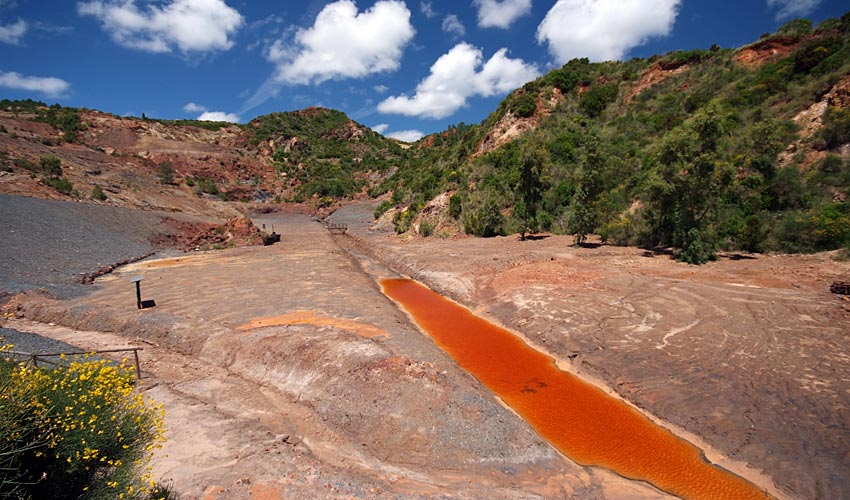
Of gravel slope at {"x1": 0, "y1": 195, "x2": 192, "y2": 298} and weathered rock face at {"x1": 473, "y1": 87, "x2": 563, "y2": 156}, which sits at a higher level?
weathered rock face at {"x1": 473, "y1": 87, "x2": 563, "y2": 156}

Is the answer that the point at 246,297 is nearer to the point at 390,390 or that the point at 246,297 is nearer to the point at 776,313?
the point at 390,390

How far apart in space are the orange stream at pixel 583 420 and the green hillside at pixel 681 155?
1192 cm

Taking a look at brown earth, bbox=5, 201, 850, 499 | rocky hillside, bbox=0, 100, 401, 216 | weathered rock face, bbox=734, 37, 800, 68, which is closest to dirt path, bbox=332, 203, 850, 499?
brown earth, bbox=5, 201, 850, 499

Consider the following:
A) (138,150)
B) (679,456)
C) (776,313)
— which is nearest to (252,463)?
(679,456)

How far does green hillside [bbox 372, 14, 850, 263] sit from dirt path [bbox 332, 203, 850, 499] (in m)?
3.03

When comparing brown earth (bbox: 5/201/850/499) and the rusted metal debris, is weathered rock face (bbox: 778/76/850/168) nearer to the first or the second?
brown earth (bbox: 5/201/850/499)

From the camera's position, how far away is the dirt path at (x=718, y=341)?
6.78 m

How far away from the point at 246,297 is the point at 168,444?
358 inches

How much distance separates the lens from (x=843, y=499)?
18.3 feet

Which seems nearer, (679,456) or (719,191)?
(679,456)

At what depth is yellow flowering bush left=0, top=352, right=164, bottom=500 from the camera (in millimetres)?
3494

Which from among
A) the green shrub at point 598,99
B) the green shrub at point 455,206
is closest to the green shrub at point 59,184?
the green shrub at point 455,206

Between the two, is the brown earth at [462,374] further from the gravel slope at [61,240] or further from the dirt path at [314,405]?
the gravel slope at [61,240]

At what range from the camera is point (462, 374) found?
9586 millimetres
